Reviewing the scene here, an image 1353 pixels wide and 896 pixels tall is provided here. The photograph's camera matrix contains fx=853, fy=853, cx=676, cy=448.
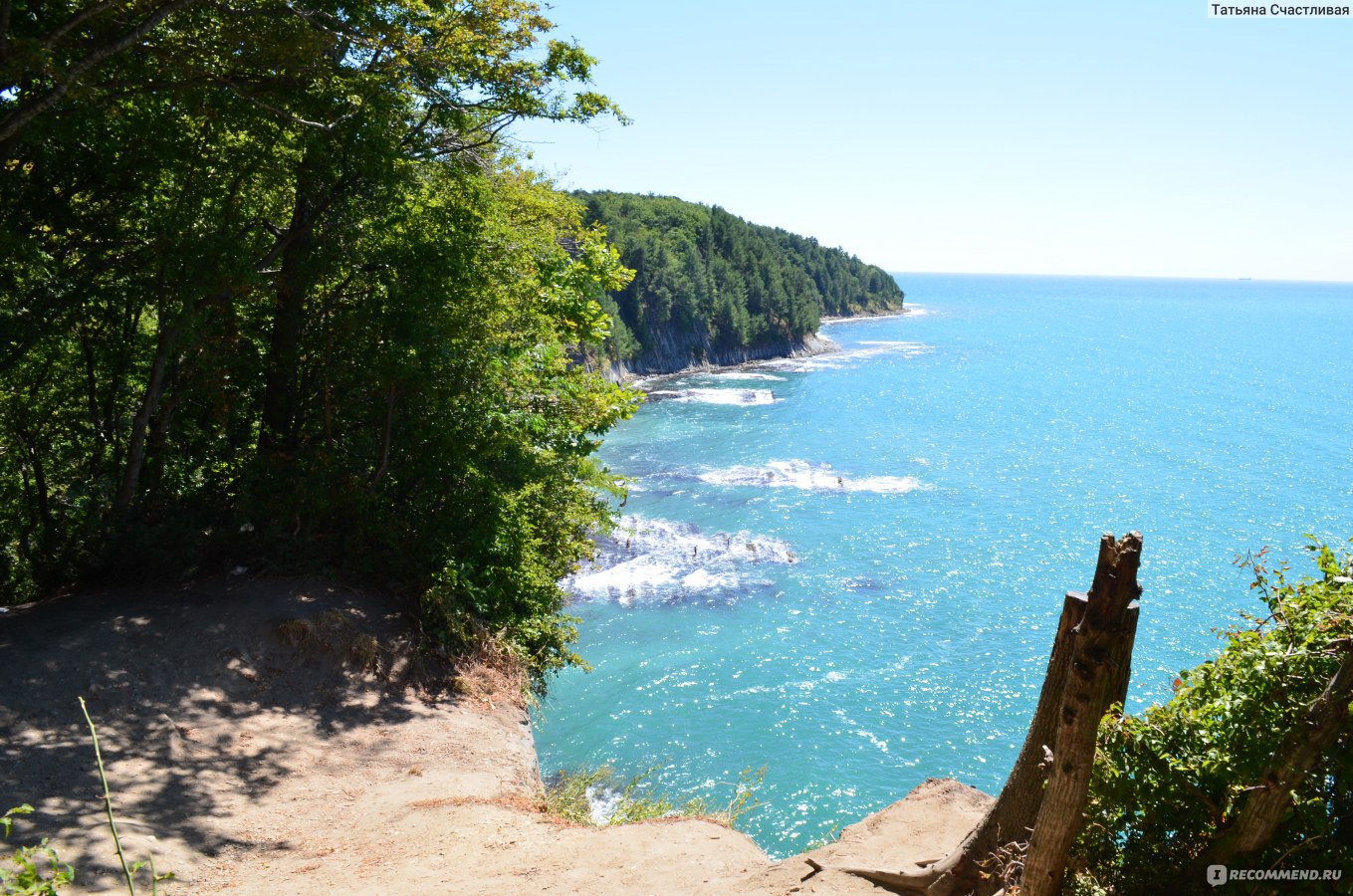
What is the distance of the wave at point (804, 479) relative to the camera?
4681 centimetres

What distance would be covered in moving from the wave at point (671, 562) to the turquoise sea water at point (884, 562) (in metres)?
0.13

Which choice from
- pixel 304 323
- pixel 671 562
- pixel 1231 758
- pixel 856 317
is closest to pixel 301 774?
pixel 304 323

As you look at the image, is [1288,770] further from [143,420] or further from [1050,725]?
[143,420]

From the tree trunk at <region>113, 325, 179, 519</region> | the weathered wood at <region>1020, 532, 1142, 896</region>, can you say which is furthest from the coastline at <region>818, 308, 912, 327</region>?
the weathered wood at <region>1020, 532, 1142, 896</region>

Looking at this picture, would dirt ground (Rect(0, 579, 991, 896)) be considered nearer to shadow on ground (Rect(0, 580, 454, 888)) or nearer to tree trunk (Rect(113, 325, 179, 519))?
shadow on ground (Rect(0, 580, 454, 888))

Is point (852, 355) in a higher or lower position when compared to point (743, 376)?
higher

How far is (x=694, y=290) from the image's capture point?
103 m

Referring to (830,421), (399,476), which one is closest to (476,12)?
(399,476)

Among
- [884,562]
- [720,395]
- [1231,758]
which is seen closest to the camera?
[1231,758]

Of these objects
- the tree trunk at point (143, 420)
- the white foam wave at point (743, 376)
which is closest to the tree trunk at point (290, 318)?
the tree trunk at point (143, 420)

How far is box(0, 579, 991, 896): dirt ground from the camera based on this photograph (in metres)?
7.78

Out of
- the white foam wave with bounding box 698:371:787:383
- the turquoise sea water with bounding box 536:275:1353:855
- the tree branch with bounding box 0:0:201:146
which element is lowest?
the turquoise sea water with bounding box 536:275:1353:855

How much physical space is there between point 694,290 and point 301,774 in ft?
315

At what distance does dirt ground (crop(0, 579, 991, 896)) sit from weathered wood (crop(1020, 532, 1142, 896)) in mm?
2100
